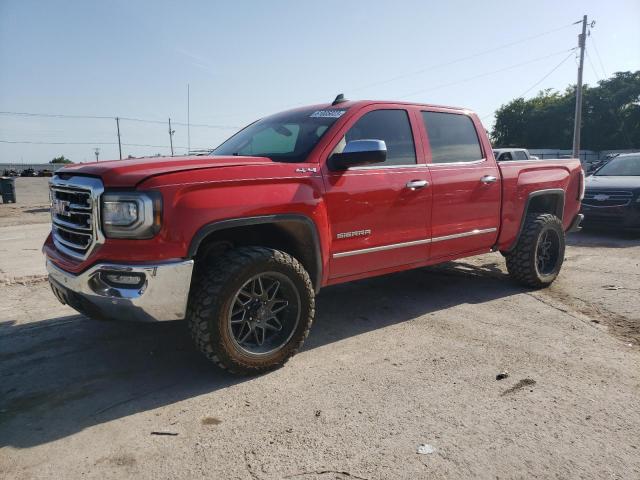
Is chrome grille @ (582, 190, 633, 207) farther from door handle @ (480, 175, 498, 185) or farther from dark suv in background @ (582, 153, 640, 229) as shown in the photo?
door handle @ (480, 175, 498, 185)

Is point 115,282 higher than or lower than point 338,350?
higher

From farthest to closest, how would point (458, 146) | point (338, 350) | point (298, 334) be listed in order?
point (458, 146) < point (338, 350) < point (298, 334)

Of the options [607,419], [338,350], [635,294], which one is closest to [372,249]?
[338,350]

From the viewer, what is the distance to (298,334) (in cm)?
360

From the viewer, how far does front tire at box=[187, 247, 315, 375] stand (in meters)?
3.17

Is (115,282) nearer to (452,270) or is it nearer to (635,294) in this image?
(452,270)

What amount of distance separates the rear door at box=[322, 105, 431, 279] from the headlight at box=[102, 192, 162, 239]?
51.1 inches

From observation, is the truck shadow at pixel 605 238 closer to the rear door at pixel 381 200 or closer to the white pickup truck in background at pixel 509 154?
the white pickup truck in background at pixel 509 154

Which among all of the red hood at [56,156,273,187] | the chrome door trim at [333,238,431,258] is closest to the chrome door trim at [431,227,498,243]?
the chrome door trim at [333,238,431,258]

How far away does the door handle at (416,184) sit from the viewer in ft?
13.9

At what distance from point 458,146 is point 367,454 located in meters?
3.37

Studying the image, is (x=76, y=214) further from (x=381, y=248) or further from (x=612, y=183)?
(x=612, y=183)

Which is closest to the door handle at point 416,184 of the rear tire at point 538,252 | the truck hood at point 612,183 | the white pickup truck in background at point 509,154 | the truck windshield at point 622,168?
the rear tire at point 538,252

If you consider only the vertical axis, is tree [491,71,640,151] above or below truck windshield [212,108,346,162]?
above
